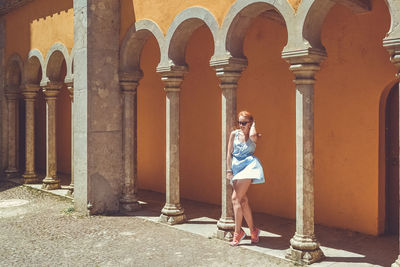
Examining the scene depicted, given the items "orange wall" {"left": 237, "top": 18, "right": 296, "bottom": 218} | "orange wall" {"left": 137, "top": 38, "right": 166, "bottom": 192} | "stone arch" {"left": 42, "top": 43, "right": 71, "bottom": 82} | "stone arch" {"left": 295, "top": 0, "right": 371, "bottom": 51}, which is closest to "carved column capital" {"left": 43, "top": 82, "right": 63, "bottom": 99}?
"stone arch" {"left": 42, "top": 43, "right": 71, "bottom": 82}

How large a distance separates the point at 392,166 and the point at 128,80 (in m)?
5.02

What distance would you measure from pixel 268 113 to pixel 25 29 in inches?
304

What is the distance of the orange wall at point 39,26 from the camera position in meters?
10.5

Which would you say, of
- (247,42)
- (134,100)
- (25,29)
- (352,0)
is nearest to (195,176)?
(134,100)

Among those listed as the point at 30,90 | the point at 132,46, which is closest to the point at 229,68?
the point at 132,46

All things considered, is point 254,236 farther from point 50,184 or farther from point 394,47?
point 50,184

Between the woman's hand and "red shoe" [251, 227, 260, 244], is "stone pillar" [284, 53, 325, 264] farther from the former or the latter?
the woman's hand

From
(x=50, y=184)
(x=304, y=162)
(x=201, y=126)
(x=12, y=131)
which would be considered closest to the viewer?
(x=304, y=162)

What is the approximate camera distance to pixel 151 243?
6664 millimetres

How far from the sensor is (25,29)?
1241 centimetres

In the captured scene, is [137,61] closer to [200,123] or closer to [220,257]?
[200,123]

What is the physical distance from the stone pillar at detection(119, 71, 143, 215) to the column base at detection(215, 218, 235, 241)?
8.50ft

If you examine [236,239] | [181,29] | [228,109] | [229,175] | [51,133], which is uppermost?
[181,29]

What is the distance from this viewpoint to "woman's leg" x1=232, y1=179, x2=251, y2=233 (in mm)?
6277
